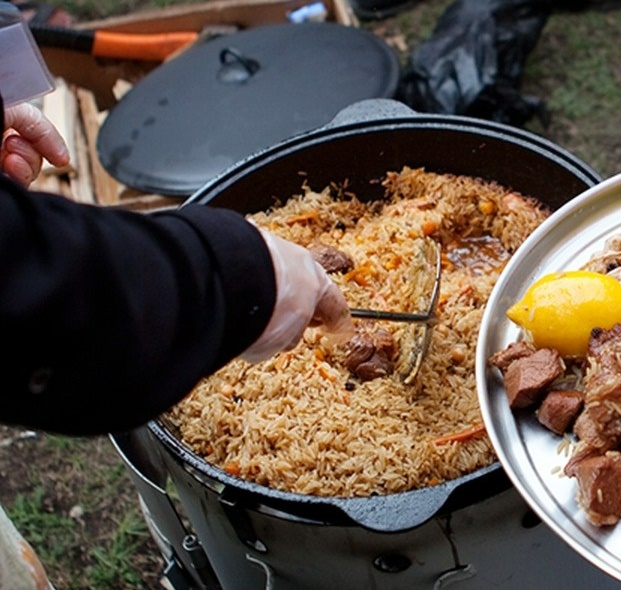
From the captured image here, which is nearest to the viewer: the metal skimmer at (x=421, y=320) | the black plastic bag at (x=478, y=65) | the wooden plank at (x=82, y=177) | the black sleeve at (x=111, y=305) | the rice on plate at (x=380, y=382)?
the black sleeve at (x=111, y=305)

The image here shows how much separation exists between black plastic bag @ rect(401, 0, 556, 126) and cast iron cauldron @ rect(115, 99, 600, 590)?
208cm

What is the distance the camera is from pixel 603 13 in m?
5.73

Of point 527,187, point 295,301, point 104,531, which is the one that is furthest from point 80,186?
point 295,301

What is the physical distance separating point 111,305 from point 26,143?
1219 millimetres

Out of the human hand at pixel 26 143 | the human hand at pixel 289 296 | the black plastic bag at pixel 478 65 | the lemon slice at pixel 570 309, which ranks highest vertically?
the human hand at pixel 26 143

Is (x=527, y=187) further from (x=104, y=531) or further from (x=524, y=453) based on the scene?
(x=104, y=531)

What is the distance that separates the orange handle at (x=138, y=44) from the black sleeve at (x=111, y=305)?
3.88 metres

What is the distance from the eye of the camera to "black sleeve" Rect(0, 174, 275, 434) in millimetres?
1207

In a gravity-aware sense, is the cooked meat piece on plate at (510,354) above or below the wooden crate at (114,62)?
above

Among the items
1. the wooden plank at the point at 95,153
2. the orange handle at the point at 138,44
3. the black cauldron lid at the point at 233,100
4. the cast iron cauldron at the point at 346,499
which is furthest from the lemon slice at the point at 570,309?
the orange handle at the point at 138,44

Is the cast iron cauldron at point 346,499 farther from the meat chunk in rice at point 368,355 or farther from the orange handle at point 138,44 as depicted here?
the orange handle at point 138,44

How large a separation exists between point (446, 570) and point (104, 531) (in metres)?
2.02

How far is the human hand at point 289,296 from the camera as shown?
1.59 meters

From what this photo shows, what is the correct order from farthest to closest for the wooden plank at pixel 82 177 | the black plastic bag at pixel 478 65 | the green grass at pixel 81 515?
1. the black plastic bag at pixel 478 65
2. the wooden plank at pixel 82 177
3. the green grass at pixel 81 515
